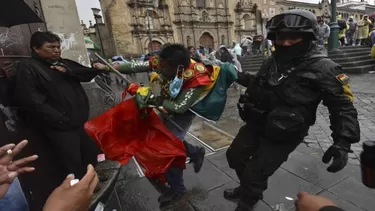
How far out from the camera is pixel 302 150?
138 inches

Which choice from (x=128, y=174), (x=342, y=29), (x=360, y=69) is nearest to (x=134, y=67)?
(x=128, y=174)

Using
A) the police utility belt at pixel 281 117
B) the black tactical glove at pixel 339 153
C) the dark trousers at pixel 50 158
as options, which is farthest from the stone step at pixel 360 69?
the dark trousers at pixel 50 158

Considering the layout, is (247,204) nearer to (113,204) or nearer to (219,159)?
(219,159)

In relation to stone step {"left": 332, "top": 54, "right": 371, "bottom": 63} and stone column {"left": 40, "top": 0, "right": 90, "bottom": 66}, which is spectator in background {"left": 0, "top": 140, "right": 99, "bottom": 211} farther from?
stone step {"left": 332, "top": 54, "right": 371, "bottom": 63}

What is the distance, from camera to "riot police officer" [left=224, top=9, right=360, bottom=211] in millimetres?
1609

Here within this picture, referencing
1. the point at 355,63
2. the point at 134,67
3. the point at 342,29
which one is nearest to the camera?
the point at 134,67

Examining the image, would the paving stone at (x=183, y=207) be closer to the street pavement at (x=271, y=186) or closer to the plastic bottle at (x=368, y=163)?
the street pavement at (x=271, y=186)

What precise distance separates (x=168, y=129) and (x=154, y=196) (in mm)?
960

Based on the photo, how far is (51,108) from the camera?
2.12 meters

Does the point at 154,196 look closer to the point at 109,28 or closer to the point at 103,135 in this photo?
the point at 103,135

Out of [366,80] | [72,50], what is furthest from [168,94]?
[366,80]

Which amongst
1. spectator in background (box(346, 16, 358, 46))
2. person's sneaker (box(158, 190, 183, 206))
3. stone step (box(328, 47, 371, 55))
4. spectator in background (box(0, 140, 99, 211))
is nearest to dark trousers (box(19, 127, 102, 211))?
person's sneaker (box(158, 190, 183, 206))

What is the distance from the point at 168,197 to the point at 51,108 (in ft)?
5.31

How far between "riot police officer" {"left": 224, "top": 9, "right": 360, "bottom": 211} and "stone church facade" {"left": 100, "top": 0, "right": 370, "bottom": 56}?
2451 centimetres
